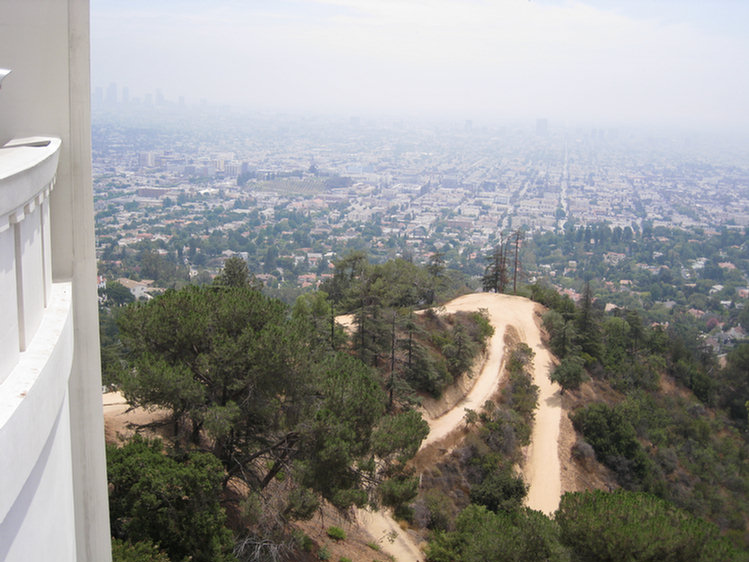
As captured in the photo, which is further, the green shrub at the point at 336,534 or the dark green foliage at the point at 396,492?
the green shrub at the point at 336,534

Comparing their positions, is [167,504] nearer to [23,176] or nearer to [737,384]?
[23,176]

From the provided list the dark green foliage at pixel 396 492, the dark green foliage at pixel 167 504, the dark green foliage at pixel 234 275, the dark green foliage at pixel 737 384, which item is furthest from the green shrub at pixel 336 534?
the dark green foliage at pixel 737 384

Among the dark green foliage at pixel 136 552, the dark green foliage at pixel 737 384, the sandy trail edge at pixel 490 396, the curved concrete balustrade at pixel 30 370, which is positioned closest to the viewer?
the curved concrete balustrade at pixel 30 370

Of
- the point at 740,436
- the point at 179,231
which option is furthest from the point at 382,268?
the point at 179,231

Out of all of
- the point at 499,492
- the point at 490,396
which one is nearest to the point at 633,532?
the point at 499,492

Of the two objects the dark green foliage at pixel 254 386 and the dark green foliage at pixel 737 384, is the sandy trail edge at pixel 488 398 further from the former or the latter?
the dark green foliage at pixel 737 384

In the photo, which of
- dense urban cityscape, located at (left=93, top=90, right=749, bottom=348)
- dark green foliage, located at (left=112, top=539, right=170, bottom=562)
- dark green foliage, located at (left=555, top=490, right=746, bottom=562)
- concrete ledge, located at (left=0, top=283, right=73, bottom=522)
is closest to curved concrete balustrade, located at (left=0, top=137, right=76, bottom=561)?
concrete ledge, located at (left=0, top=283, right=73, bottom=522)
